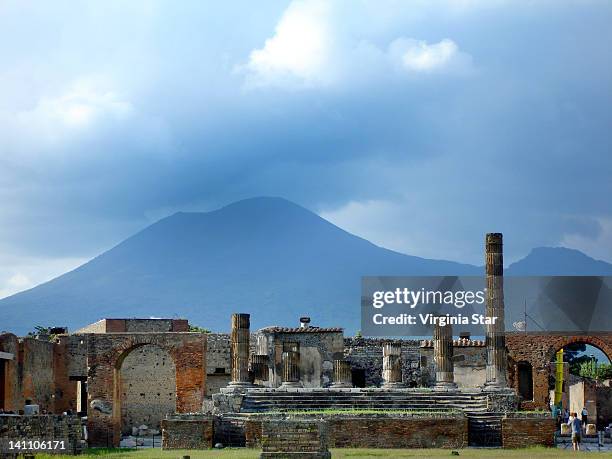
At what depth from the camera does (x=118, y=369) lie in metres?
46.6

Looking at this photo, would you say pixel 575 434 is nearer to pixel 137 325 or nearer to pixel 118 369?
pixel 118 369

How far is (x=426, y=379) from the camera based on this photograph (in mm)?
52969

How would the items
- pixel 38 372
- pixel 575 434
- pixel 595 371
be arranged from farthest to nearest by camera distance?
pixel 595 371
pixel 38 372
pixel 575 434

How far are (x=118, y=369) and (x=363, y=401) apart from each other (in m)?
11.0

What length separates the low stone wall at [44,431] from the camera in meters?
28.4

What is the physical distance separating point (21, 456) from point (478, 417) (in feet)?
48.9

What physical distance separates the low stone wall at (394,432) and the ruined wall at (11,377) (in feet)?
34.9

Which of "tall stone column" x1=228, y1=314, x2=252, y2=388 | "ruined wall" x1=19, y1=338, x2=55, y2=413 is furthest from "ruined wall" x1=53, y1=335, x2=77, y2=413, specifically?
"tall stone column" x1=228, y1=314, x2=252, y2=388

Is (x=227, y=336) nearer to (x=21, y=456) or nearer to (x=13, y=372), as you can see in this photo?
(x=13, y=372)

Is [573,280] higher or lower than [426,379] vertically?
higher


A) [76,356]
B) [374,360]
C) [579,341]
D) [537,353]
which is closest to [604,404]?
[537,353]

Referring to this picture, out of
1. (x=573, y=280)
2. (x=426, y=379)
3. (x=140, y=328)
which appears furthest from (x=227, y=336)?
(x=573, y=280)

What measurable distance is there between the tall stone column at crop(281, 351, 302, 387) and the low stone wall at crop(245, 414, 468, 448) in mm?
8715

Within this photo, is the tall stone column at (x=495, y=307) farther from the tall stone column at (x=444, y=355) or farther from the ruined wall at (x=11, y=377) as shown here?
the ruined wall at (x=11, y=377)
